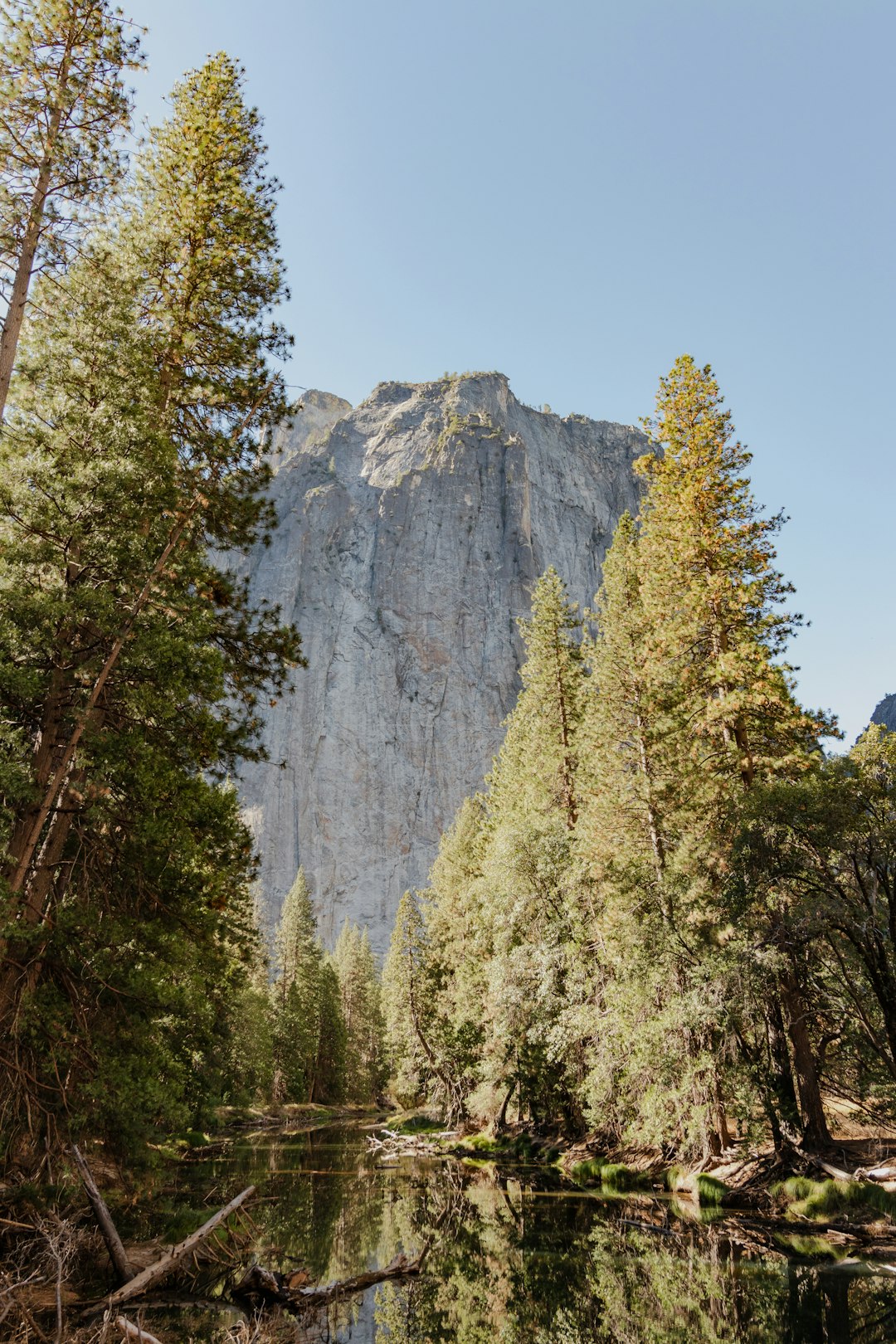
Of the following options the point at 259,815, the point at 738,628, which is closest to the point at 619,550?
the point at 738,628

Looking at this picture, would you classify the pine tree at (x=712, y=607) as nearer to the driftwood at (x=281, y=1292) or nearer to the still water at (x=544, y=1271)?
the still water at (x=544, y=1271)

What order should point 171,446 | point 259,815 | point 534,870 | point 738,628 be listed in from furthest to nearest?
point 259,815
point 534,870
point 738,628
point 171,446

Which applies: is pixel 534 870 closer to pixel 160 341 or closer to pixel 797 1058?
pixel 797 1058

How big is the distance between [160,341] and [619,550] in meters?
16.0

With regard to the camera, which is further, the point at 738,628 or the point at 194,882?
the point at 738,628

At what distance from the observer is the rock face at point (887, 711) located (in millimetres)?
150288

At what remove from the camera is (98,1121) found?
30.5 feet

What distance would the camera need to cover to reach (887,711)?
15562cm

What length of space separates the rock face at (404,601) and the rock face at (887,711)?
6493cm

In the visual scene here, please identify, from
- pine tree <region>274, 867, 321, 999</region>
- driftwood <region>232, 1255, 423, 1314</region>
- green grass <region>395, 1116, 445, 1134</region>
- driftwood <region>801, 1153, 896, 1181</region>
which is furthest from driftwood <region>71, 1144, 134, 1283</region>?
pine tree <region>274, 867, 321, 999</region>

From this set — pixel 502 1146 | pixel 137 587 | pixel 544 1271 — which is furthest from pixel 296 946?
pixel 137 587

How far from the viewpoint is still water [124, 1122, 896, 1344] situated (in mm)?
8266

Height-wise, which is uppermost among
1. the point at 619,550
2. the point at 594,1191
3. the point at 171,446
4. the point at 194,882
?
the point at 619,550

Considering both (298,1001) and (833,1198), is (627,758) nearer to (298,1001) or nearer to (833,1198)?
(833,1198)
